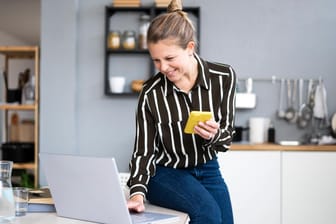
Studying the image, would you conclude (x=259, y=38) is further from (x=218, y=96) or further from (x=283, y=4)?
(x=218, y=96)

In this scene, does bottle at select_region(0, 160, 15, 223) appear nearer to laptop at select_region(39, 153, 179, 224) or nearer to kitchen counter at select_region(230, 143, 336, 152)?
laptop at select_region(39, 153, 179, 224)

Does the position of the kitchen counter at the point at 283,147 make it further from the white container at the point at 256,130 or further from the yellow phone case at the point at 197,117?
the yellow phone case at the point at 197,117

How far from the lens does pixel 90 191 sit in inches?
52.1

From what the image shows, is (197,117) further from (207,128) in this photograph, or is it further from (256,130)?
(256,130)

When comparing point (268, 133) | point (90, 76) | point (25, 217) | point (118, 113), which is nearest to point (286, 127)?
point (268, 133)

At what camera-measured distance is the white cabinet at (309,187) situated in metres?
3.51

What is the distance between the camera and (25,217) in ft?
4.63

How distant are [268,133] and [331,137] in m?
0.45

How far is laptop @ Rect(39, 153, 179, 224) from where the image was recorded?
1.25m

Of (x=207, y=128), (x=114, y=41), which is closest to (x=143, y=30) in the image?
(x=114, y=41)

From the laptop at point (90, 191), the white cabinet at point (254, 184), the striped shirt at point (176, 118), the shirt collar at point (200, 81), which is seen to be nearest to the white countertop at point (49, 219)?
the laptop at point (90, 191)

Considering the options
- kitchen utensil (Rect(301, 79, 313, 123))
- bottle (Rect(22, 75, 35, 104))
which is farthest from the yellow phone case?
bottle (Rect(22, 75, 35, 104))

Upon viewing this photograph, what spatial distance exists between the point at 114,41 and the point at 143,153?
245 centimetres

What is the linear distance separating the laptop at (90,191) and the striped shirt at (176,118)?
297 millimetres
